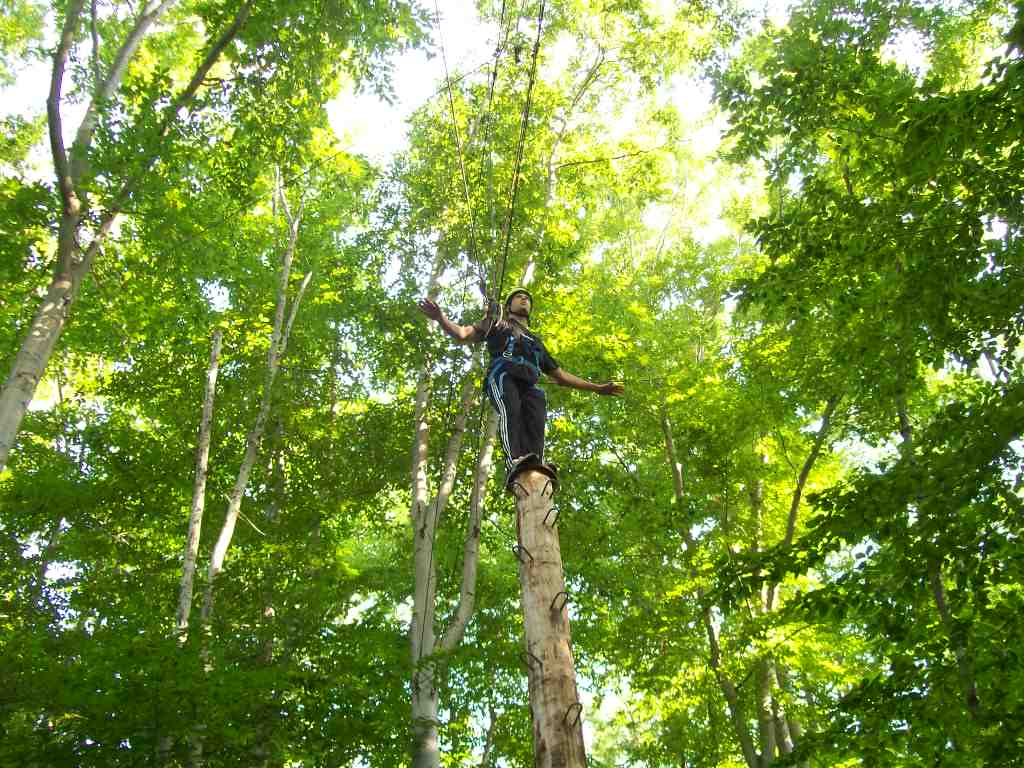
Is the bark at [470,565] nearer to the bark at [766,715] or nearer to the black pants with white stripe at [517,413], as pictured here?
the black pants with white stripe at [517,413]

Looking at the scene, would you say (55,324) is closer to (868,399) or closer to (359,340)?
(359,340)

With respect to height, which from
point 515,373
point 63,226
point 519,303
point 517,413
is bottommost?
point 517,413

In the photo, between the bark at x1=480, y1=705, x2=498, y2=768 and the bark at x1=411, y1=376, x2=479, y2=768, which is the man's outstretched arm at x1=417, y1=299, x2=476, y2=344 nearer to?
the bark at x1=411, y1=376, x2=479, y2=768

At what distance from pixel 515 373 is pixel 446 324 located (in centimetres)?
60

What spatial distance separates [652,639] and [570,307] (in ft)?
15.4

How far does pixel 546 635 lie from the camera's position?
312 cm

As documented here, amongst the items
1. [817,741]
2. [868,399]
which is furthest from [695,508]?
[817,741]

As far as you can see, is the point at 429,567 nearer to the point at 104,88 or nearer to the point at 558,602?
the point at 558,602

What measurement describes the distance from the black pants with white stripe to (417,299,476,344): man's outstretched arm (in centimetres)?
31

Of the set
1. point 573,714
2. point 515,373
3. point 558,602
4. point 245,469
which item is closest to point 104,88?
point 245,469

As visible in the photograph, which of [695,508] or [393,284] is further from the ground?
[393,284]

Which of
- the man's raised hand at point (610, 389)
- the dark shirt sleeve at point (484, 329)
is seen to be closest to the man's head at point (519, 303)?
the dark shirt sleeve at point (484, 329)

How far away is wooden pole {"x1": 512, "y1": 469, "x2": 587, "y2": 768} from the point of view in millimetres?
2830

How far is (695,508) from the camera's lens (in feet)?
32.8
